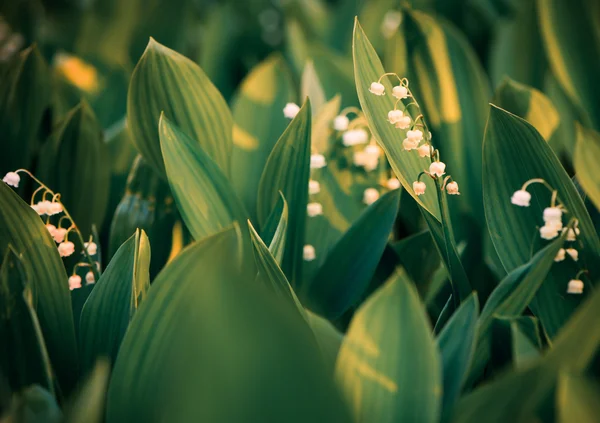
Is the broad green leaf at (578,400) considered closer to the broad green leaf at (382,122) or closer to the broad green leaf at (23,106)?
the broad green leaf at (382,122)

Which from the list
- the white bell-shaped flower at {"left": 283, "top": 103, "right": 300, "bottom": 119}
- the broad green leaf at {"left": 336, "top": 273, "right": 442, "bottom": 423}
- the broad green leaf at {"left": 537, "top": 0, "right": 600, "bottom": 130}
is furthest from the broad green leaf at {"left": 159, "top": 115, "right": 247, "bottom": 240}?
the broad green leaf at {"left": 537, "top": 0, "right": 600, "bottom": 130}

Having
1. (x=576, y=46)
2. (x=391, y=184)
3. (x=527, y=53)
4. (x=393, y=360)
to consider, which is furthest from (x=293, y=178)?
(x=527, y=53)

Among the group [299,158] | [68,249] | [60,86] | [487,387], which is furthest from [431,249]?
[60,86]

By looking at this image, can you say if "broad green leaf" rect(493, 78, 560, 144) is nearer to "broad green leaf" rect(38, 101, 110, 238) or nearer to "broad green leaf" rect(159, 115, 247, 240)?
"broad green leaf" rect(159, 115, 247, 240)

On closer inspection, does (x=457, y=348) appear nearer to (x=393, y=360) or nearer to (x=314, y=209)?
(x=393, y=360)

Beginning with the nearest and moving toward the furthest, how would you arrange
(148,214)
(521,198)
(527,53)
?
(521,198), (148,214), (527,53)

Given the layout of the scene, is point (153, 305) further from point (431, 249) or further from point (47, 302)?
point (431, 249)
